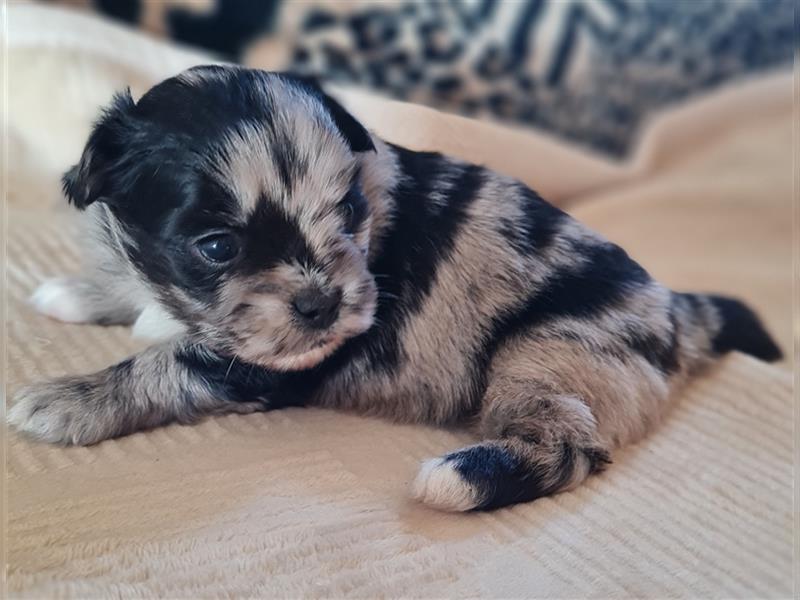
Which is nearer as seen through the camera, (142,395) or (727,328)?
(142,395)

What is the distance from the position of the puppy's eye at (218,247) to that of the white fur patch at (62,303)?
45 centimetres

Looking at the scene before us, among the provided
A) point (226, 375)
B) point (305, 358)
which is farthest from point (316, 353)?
point (226, 375)

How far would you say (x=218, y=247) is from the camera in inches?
44.7

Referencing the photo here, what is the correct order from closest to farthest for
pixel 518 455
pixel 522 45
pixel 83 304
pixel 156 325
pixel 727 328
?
pixel 518 455 → pixel 156 325 → pixel 83 304 → pixel 727 328 → pixel 522 45

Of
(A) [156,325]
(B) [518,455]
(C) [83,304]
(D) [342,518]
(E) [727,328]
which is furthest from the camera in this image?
(E) [727,328]

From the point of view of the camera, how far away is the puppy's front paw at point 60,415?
46.3 inches

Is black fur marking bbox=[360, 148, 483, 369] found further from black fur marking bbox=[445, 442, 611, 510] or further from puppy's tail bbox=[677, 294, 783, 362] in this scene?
puppy's tail bbox=[677, 294, 783, 362]

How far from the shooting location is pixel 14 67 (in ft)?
6.57

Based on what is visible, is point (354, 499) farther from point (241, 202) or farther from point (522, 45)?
point (522, 45)

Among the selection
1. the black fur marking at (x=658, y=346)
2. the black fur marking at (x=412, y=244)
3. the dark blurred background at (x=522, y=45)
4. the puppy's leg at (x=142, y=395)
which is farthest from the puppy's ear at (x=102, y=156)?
the dark blurred background at (x=522, y=45)

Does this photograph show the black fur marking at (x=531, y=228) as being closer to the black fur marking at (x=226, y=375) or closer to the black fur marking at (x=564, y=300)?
the black fur marking at (x=564, y=300)

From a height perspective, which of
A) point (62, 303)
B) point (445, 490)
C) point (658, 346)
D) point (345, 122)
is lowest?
point (62, 303)

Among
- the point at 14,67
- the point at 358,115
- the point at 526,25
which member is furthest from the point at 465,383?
the point at 526,25

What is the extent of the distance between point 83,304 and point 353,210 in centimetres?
56
